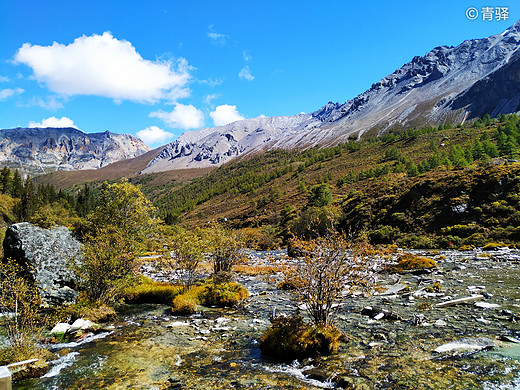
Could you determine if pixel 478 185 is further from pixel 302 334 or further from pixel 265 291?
pixel 302 334

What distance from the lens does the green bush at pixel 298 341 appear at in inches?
343

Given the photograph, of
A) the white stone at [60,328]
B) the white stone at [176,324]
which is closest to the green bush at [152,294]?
the white stone at [176,324]

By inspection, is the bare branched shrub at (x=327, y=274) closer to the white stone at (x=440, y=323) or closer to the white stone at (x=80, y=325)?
the white stone at (x=440, y=323)

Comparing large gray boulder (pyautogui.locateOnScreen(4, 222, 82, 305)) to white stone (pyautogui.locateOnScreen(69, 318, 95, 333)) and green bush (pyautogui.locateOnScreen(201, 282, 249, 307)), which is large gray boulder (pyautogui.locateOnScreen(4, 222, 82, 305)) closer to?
white stone (pyautogui.locateOnScreen(69, 318, 95, 333))

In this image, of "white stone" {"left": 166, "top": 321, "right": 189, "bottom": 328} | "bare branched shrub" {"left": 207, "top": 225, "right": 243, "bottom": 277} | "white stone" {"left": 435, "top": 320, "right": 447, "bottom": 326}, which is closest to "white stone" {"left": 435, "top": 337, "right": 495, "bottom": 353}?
"white stone" {"left": 435, "top": 320, "right": 447, "bottom": 326}

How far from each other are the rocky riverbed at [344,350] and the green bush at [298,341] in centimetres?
35

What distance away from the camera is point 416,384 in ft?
21.9

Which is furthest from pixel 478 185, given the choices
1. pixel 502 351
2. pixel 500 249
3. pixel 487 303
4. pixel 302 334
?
pixel 302 334

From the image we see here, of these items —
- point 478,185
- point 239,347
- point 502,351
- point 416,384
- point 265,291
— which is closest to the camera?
point 416,384

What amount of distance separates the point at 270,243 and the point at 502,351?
2106 inches

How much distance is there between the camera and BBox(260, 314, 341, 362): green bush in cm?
871

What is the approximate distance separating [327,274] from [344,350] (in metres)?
2.32

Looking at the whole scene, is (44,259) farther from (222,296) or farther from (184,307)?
(222,296)

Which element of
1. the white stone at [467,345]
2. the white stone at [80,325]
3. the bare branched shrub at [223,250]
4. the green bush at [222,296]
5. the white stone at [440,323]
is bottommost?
the green bush at [222,296]
